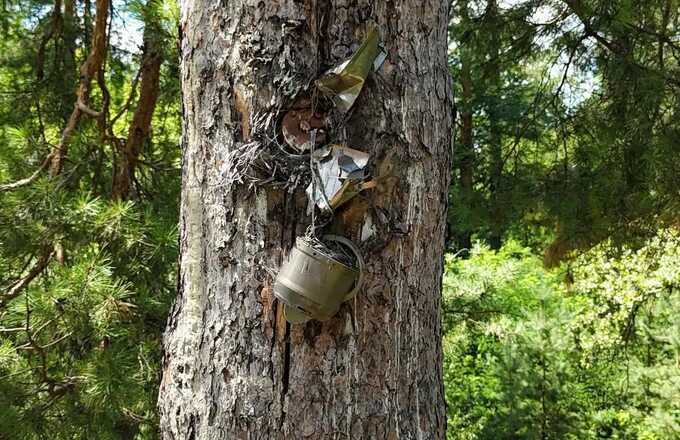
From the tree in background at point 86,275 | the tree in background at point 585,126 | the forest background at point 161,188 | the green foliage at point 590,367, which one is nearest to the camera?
the tree in background at point 86,275

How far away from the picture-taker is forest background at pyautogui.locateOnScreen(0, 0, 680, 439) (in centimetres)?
220

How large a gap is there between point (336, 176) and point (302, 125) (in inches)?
4.5

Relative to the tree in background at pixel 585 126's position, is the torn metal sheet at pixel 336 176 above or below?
below

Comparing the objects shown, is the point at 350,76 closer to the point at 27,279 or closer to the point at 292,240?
the point at 292,240

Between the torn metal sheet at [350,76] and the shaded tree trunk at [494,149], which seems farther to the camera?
the shaded tree trunk at [494,149]

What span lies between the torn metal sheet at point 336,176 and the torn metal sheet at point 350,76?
7cm

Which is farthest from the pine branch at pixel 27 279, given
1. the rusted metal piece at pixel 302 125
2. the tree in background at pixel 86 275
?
the rusted metal piece at pixel 302 125

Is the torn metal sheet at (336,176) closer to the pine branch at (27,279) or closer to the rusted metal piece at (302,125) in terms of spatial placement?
the rusted metal piece at (302,125)

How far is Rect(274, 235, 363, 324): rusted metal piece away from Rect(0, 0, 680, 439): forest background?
1.20 metres

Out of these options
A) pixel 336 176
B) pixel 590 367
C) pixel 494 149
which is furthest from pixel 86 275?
pixel 590 367

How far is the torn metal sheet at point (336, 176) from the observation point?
3.14 feet

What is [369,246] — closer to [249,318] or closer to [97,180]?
[249,318]

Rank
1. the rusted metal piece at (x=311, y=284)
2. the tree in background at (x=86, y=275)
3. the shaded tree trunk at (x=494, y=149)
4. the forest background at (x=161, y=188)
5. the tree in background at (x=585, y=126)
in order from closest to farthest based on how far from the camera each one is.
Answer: the rusted metal piece at (x=311, y=284) → the tree in background at (x=86, y=275) → the forest background at (x=161, y=188) → the tree in background at (x=585, y=126) → the shaded tree trunk at (x=494, y=149)

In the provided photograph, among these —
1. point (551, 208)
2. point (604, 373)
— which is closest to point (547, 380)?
point (604, 373)
